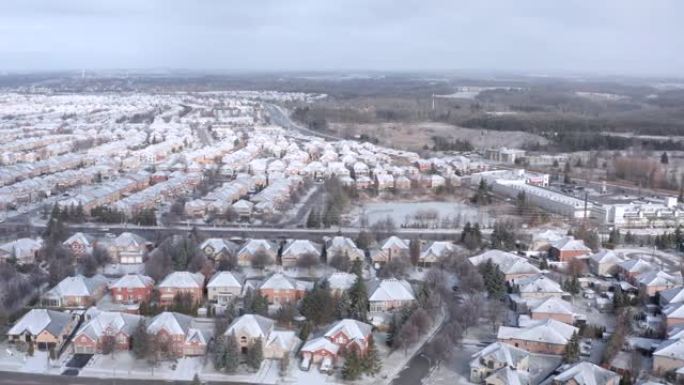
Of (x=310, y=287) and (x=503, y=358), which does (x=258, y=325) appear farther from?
(x=503, y=358)

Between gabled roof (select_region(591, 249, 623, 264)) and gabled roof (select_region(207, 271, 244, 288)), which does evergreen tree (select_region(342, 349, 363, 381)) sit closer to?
gabled roof (select_region(207, 271, 244, 288))

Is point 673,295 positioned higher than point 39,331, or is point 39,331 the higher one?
point 39,331

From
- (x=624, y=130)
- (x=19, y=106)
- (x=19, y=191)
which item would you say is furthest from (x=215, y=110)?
(x=19, y=191)

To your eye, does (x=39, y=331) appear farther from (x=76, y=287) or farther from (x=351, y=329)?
(x=351, y=329)

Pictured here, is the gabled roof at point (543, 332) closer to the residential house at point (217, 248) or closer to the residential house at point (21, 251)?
the residential house at point (217, 248)

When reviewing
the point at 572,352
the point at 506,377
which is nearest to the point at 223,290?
the point at 506,377
